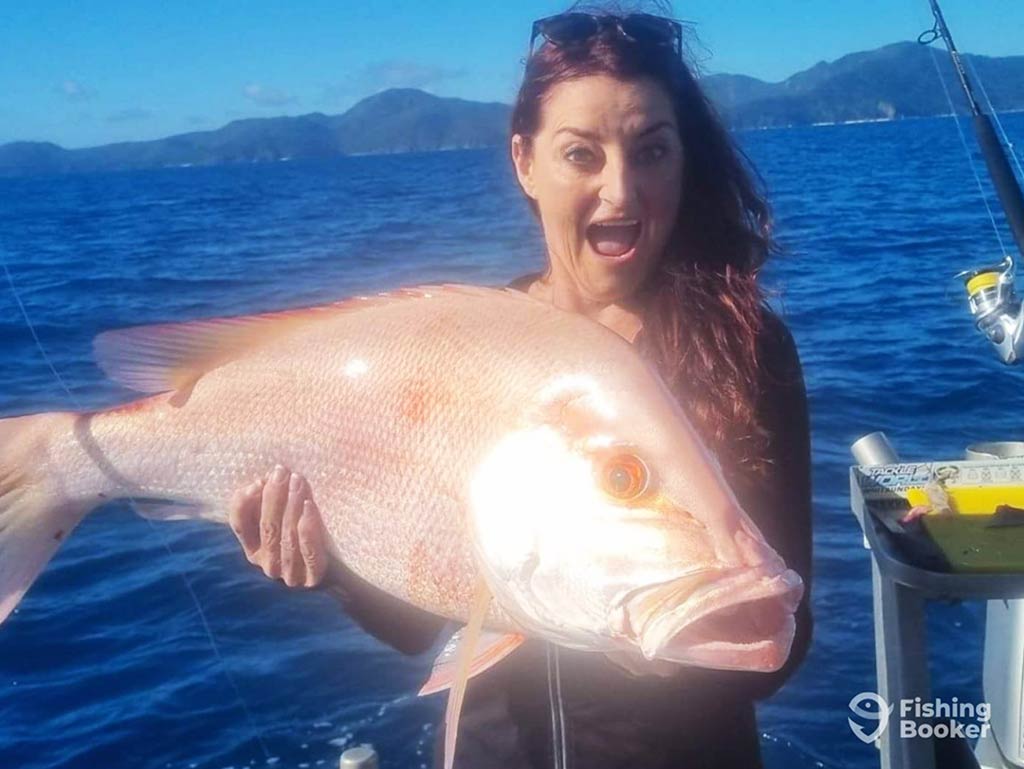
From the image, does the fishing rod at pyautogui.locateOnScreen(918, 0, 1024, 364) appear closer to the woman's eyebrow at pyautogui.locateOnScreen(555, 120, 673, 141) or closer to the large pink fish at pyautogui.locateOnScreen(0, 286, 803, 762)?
the woman's eyebrow at pyautogui.locateOnScreen(555, 120, 673, 141)

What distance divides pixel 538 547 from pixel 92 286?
778 inches

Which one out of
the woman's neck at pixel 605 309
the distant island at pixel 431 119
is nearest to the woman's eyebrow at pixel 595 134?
the woman's neck at pixel 605 309

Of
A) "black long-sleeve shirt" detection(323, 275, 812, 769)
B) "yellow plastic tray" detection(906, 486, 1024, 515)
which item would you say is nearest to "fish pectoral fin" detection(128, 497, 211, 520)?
"black long-sleeve shirt" detection(323, 275, 812, 769)

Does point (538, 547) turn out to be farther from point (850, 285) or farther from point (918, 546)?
point (850, 285)

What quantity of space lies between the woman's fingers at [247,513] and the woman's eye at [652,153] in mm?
979

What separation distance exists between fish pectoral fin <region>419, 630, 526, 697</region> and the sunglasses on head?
1.18 metres

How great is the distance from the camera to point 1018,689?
2.81 meters

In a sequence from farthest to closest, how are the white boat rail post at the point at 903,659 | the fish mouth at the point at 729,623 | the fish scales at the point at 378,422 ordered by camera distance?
the white boat rail post at the point at 903,659
the fish scales at the point at 378,422
the fish mouth at the point at 729,623

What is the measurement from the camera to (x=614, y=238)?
6.61ft

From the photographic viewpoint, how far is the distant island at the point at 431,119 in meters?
145

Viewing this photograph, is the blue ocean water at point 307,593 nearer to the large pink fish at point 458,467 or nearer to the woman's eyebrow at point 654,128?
the woman's eyebrow at point 654,128

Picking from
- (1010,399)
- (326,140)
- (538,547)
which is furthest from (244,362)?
(326,140)

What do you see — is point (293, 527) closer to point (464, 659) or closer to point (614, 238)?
point (464, 659)

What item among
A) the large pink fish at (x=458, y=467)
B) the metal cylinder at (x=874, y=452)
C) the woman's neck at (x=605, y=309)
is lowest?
the metal cylinder at (x=874, y=452)
